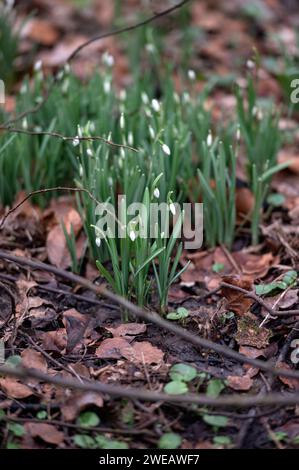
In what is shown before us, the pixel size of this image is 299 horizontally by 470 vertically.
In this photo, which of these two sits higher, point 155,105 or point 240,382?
point 155,105

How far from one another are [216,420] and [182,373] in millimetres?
203

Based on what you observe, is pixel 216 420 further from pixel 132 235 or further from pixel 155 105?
pixel 155 105

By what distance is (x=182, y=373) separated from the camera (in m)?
2.03

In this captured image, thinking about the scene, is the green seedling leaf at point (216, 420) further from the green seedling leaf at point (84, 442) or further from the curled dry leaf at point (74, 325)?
the curled dry leaf at point (74, 325)

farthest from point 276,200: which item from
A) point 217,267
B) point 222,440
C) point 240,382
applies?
point 222,440

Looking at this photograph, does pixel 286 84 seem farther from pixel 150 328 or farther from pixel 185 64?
pixel 150 328

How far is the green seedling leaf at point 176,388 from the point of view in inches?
76.7

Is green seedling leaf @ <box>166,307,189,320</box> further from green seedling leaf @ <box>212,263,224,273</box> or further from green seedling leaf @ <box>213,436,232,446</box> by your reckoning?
green seedling leaf @ <box>213,436,232,446</box>

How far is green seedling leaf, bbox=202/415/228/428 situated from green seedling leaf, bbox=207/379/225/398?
0.26 feet

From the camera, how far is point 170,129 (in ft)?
8.96

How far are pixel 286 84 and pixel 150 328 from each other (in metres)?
1.86

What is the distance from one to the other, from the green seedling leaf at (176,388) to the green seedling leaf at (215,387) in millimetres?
76

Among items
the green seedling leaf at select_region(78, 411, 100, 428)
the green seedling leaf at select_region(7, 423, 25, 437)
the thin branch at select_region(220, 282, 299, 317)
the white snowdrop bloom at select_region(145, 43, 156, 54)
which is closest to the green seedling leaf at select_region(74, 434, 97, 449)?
the green seedling leaf at select_region(78, 411, 100, 428)

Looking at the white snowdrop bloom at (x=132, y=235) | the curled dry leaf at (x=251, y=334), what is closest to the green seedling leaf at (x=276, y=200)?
the curled dry leaf at (x=251, y=334)
